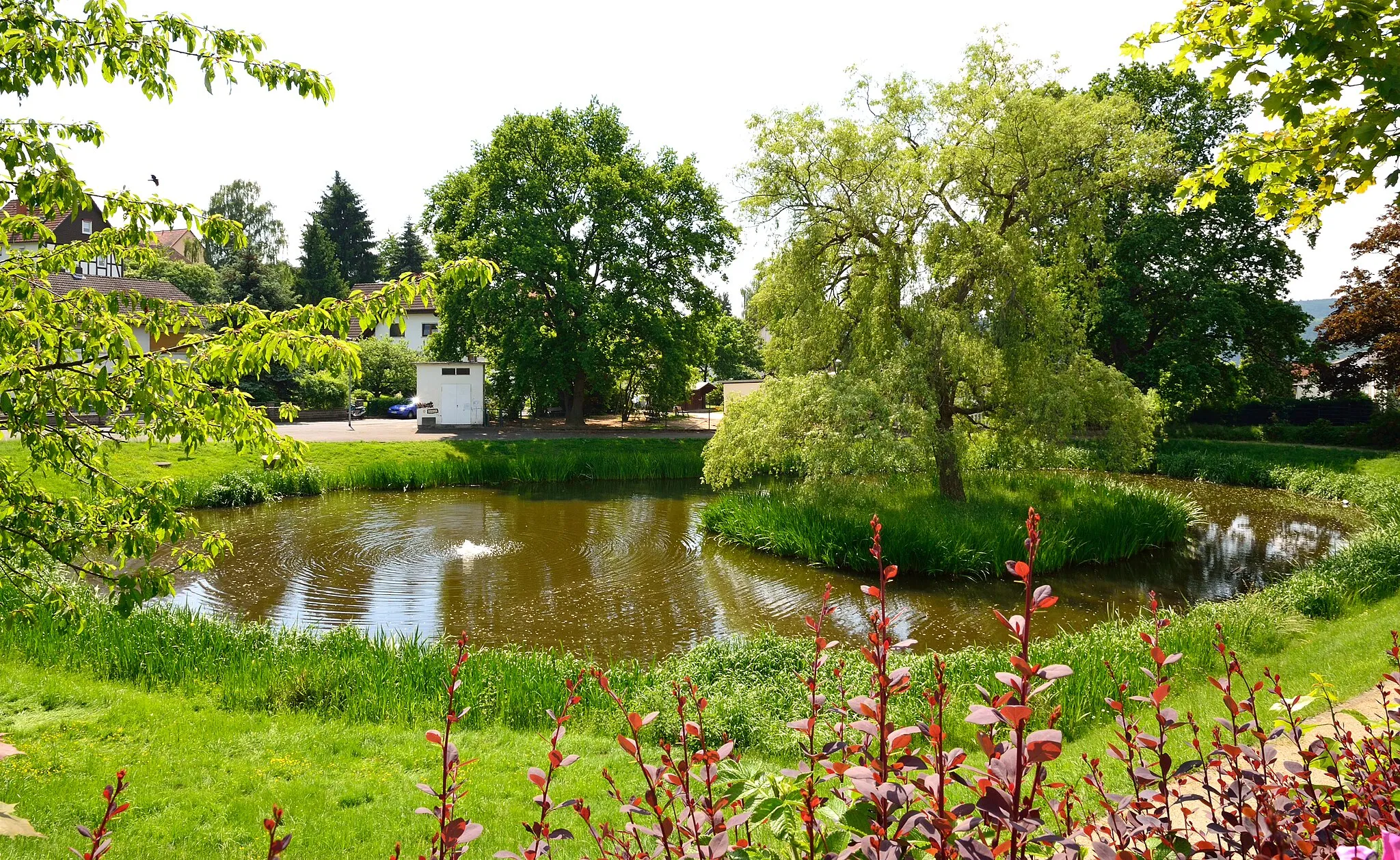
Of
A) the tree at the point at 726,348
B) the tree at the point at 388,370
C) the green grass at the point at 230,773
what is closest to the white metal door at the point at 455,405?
the tree at the point at 726,348

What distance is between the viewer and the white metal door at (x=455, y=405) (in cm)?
3641

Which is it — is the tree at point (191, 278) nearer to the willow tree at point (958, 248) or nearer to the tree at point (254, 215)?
the tree at point (254, 215)

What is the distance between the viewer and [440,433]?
112ft

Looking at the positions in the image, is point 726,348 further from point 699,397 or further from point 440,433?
point 440,433

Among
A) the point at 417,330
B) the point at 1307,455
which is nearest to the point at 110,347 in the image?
the point at 1307,455

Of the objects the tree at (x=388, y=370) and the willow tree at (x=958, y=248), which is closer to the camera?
the willow tree at (x=958, y=248)

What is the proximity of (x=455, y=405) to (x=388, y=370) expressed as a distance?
13046 mm

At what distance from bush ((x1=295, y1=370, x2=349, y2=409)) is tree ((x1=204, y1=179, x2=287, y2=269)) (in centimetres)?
3294

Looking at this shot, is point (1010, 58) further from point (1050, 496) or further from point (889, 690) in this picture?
point (889, 690)

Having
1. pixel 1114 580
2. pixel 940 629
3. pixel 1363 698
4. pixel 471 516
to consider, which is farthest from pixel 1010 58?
pixel 471 516

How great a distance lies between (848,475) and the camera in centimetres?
1700

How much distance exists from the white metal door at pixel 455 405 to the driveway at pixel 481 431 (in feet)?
3.25

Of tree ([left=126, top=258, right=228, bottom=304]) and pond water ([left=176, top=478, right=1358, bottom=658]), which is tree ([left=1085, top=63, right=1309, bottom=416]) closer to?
pond water ([left=176, top=478, right=1358, bottom=658])

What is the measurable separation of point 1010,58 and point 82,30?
16.7m
